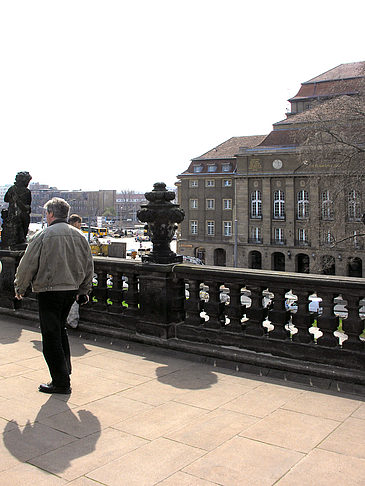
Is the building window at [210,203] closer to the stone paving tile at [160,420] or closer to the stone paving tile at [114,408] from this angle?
the stone paving tile at [114,408]

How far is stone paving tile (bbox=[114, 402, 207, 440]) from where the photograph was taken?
3.94 meters

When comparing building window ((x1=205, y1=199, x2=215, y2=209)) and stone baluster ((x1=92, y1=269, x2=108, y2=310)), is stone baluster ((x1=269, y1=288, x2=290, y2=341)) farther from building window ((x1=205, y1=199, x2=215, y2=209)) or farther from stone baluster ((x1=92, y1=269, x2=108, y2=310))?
building window ((x1=205, y1=199, x2=215, y2=209))

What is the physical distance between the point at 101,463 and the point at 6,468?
1.91 ft

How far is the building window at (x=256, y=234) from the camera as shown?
69.0m

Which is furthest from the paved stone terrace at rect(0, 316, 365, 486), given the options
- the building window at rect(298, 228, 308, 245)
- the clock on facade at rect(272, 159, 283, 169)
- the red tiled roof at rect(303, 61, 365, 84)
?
the red tiled roof at rect(303, 61, 365, 84)

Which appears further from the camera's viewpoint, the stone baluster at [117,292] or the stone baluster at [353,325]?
the stone baluster at [117,292]

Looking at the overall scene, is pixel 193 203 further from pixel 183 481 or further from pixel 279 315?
pixel 183 481

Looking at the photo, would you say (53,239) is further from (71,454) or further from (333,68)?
(333,68)

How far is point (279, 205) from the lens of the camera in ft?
222

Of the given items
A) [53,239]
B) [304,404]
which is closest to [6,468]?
[53,239]

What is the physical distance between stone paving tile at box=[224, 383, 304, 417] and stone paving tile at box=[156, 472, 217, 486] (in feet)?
4.09

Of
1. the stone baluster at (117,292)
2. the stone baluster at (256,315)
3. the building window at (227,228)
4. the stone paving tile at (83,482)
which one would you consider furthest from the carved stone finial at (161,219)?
the building window at (227,228)

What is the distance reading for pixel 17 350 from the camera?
6.49m

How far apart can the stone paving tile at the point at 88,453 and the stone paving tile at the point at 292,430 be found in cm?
86
